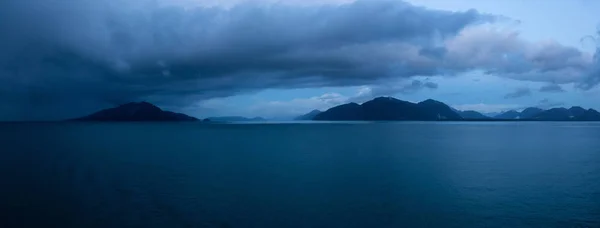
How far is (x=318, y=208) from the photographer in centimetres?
2602

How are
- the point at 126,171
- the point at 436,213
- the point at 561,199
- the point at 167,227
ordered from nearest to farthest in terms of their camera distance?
the point at 167,227 < the point at 436,213 < the point at 561,199 < the point at 126,171

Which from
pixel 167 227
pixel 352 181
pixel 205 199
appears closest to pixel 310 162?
pixel 352 181

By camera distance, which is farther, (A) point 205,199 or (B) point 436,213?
(A) point 205,199

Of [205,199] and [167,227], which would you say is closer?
[167,227]

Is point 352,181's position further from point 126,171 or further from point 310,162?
point 126,171

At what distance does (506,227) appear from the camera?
22156 mm

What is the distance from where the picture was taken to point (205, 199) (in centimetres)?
2878

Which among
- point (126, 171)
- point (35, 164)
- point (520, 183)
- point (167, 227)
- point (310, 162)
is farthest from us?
point (310, 162)

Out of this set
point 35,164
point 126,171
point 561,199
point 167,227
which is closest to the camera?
point 167,227

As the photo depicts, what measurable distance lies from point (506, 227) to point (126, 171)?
121 ft

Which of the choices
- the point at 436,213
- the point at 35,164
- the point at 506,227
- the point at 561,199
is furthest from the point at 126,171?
the point at 561,199

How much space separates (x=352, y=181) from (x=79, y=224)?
72.2ft

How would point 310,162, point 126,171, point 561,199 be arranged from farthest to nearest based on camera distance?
point 310,162 → point 126,171 → point 561,199

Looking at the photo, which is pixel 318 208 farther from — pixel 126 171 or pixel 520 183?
pixel 126 171
